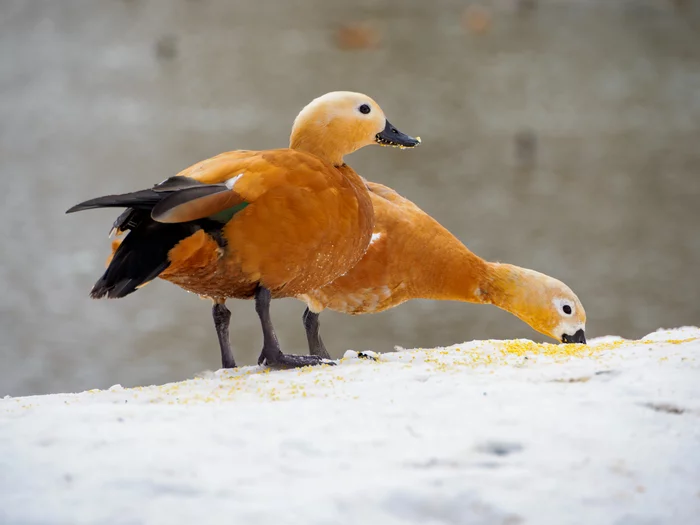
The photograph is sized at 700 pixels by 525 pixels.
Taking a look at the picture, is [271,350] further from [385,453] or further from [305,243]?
[385,453]

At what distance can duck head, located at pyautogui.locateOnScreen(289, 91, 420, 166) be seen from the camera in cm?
157

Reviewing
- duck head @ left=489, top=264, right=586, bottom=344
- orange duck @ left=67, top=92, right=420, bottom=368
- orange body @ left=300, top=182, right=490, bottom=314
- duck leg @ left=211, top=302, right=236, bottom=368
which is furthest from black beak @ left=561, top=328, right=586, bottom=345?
duck leg @ left=211, top=302, right=236, bottom=368

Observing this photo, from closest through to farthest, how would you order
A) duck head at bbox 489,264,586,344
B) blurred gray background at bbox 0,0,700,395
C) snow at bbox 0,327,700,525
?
1. snow at bbox 0,327,700,525
2. duck head at bbox 489,264,586,344
3. blurred gray background at bbox 0,0,700,395

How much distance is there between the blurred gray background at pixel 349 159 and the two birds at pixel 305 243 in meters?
1.28

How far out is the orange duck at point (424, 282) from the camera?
173 centimetres

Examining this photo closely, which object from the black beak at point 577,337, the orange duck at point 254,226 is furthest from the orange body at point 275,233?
the black beak at point 577,337

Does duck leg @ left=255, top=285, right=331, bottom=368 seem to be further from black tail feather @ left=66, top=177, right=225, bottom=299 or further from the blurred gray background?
the blurred gray background

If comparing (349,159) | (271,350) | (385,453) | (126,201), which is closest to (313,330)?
(271,350)

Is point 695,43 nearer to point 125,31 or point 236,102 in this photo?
point 236,102

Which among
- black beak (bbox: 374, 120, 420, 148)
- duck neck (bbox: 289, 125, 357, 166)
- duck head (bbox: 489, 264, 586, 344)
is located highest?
black beak (bbox: 374, 120, 420, 148)

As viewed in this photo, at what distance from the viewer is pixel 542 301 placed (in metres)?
1.84

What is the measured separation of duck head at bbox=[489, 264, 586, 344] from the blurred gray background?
1.26 meters

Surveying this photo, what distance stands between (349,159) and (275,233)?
182cm

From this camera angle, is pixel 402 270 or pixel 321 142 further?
pixel 402 270
